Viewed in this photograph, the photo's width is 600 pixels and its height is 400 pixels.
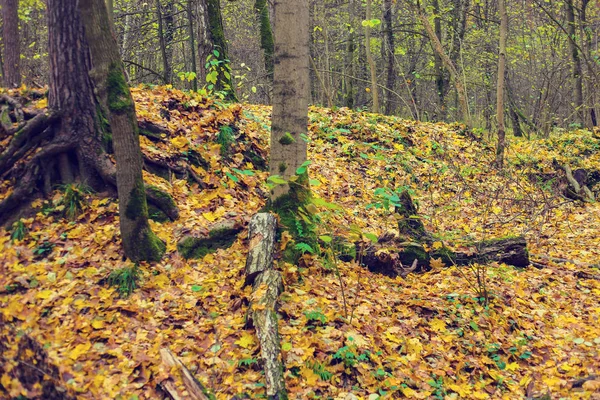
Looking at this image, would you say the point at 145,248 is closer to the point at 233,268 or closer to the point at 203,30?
the point at 233,268

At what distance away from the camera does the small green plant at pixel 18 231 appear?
195 inches

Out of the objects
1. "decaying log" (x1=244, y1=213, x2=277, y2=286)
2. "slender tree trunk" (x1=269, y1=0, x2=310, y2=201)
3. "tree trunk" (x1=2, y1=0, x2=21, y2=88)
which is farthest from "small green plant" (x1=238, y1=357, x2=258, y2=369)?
"tree trunk" (x1=2, y1=0, x2=21, y2=88)

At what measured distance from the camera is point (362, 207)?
786 centimetres

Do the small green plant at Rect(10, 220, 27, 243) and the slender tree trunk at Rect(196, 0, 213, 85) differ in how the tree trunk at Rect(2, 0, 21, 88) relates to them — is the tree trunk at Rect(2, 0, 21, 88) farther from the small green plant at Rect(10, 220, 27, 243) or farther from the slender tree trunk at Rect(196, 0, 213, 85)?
the small green plant at Rect(10, 220, 27, 243)

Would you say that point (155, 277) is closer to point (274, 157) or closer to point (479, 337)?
point (274, 157)

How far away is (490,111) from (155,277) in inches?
611

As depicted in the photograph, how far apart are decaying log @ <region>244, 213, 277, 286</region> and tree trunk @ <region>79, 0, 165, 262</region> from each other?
1.11m

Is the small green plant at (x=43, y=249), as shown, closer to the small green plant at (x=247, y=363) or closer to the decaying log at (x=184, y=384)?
the decaying log at (x=184, y=384)

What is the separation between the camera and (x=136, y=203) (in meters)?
4.86

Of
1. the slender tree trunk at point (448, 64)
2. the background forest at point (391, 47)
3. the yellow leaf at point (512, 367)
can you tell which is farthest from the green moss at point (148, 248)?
the slender tree trunk at point (448, 64)

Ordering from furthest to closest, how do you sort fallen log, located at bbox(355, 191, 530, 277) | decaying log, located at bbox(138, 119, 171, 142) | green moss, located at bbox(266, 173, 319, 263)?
1. decaying log, located at bbox(138, 119, 171, 142)
2. fallen log, located at bbox(355, 191, 530, 277)
3. green moss, located at bbox(266, 173, 319, 263)

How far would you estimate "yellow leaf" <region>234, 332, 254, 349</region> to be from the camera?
13.1ft

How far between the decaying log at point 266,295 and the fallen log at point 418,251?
143 centimetres

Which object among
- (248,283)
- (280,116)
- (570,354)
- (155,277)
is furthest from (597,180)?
(155,277)
